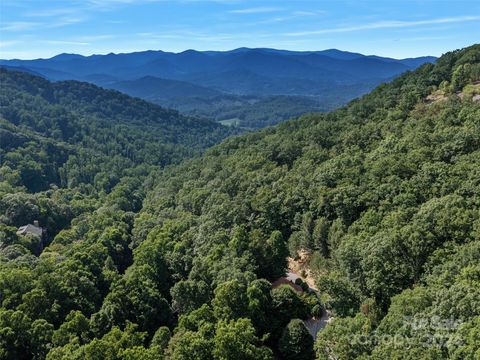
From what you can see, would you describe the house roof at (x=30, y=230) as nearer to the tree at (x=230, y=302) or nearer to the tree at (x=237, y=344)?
the tree at (x=230, y=302)

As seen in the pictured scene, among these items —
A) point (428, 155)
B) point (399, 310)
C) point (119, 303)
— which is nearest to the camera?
Answer: point (399, 310)

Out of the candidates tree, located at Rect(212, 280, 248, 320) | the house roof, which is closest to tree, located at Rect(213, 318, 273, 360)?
tree, located at Rect(212, 280, 248, 320)

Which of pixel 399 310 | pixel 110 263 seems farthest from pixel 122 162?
pixel 399 310

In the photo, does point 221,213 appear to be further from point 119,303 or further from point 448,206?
point 448,206

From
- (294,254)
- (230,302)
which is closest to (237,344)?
(230,302)

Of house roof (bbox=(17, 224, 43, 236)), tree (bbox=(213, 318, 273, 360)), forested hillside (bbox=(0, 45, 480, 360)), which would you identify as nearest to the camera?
tree (bbox=(213, 318, 273, 360))

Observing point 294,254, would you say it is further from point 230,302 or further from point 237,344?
point 237,344

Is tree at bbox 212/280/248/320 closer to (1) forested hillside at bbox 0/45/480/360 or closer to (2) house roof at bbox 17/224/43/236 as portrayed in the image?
(1) forested hillside at bbox 0/45/480/360
